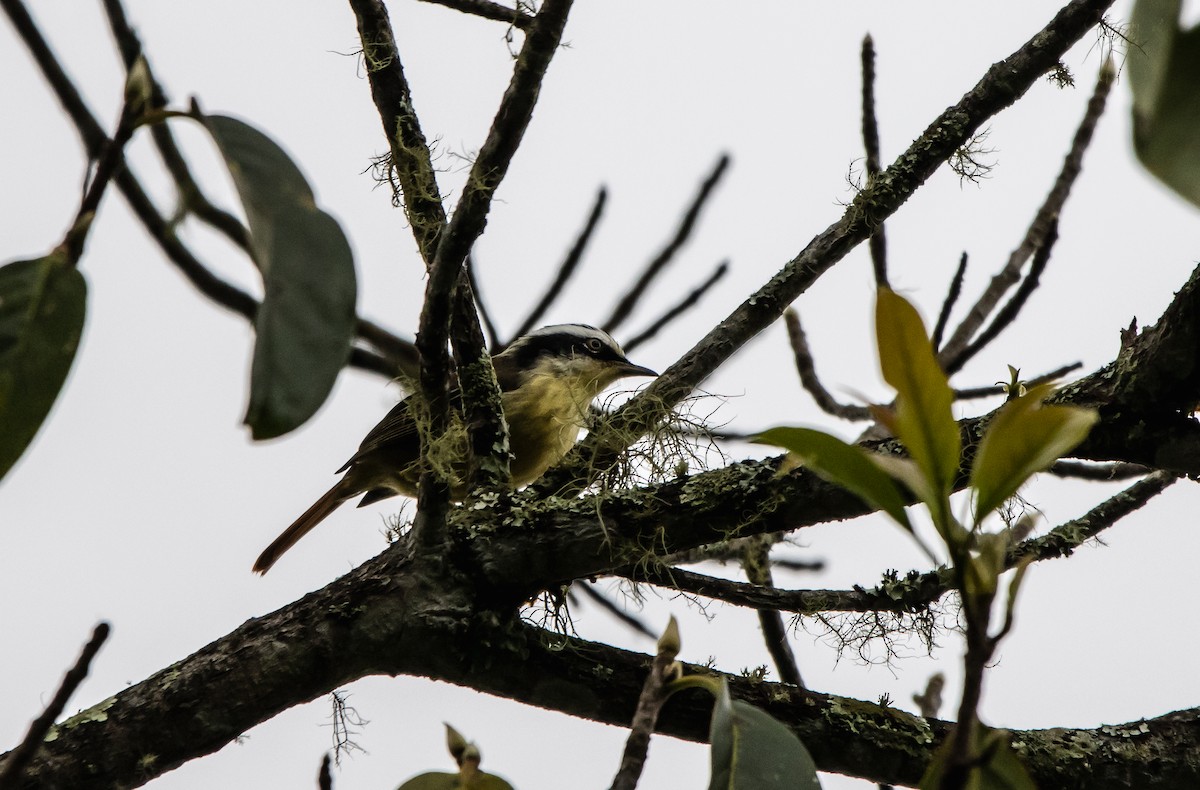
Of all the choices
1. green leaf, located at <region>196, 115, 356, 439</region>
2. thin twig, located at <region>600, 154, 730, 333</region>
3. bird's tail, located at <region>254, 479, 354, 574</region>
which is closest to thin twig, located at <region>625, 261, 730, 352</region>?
thin twig, located at <region>600, 154, 730, 333</region>

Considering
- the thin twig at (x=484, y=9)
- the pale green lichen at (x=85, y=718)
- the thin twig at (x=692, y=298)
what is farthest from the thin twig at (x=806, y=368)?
the pale green lichen at (x=85, y=718)

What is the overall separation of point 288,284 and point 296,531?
4.54 metres

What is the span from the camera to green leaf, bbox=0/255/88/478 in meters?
1.27

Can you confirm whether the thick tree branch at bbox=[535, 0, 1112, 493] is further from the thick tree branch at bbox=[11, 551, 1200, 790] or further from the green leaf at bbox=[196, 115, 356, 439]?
the green leaf at bbox=[196, 115, 356, 439]

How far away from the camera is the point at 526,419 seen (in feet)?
16.5

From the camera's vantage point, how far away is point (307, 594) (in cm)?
267

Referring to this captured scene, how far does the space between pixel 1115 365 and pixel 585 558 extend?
1.23 meters

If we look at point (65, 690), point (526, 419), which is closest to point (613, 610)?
point (526, 419)

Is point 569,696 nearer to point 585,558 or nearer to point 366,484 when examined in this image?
point 585,558

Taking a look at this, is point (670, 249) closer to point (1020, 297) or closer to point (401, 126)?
point (1020, 297)

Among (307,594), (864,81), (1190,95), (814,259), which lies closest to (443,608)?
(307,594)

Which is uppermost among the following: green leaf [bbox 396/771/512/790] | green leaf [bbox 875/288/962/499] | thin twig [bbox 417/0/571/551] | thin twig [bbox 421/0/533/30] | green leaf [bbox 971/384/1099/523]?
thin twig [bbox 421/0/533/30]

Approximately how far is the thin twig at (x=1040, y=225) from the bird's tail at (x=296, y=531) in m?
2.92

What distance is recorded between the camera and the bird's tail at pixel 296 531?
18.2 ft
